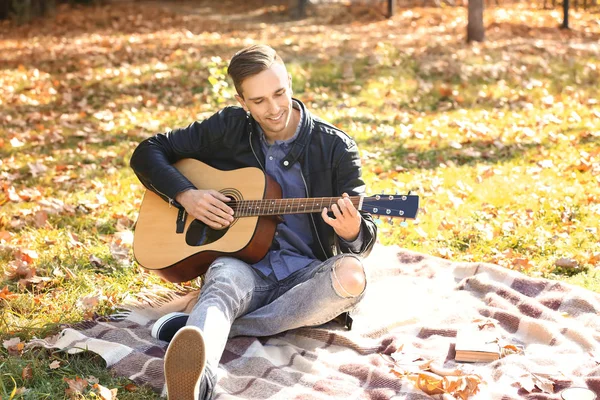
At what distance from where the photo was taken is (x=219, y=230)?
345cm

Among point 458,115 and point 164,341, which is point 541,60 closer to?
point 458,115

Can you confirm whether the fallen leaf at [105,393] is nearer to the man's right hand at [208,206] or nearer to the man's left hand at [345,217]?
the man's right hand at [208,206]

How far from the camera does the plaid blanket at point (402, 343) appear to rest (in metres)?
2.96

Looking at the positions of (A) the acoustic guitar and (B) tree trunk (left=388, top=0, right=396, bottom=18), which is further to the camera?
(B) tree trunk (left=388, top=0, right=396, bottom=18)

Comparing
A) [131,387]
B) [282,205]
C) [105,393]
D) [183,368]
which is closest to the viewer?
[183,368]

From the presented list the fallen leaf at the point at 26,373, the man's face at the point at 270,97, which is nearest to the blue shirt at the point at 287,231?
the man's face at the point at 270,97

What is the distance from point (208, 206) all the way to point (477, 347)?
1375 mm

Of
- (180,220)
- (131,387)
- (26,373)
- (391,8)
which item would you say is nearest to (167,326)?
(131,387)

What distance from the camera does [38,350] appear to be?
329cm

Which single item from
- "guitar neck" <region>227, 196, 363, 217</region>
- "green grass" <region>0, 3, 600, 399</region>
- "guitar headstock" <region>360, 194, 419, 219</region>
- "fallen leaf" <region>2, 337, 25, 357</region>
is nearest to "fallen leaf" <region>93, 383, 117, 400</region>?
"green grass" <region>0, 3, 600, 399</region>

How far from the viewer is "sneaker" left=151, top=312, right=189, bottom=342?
3.37m

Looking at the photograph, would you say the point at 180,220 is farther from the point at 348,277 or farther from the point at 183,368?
the point at 183,368

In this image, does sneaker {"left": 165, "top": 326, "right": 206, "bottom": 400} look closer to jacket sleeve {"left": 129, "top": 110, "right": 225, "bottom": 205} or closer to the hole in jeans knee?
the hole in jeans knee

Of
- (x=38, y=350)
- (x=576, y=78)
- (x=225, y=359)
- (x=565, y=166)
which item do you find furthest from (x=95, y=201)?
(x=576, y=78)
